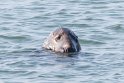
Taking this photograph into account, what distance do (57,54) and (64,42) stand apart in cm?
32

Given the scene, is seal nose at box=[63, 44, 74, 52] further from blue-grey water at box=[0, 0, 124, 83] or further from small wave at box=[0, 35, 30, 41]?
small wave at box=[0, 35, 30, 41]

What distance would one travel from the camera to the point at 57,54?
14.4m

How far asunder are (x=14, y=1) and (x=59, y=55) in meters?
8.57

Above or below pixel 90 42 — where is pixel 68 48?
above

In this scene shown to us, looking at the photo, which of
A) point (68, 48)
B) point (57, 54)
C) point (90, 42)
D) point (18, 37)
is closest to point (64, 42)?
point (68, 48)

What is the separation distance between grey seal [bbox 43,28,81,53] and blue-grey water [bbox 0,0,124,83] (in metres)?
0.17

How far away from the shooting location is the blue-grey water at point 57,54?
1273 cm

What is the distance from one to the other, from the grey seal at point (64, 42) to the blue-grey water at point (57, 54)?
17 centimetres

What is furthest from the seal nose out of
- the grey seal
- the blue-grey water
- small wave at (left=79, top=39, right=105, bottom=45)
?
small wave at (left=79, top=39, right=105, bottom=45)

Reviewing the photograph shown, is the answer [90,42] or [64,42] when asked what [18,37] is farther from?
[64,42]

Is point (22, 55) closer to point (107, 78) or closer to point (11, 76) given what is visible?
point (11, 76)

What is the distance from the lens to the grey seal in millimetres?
14266

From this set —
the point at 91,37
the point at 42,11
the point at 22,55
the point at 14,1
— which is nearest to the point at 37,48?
the point at 22,55

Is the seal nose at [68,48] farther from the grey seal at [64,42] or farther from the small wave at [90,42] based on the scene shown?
the small wave at [90,42]
